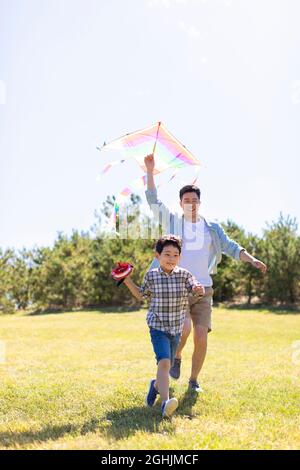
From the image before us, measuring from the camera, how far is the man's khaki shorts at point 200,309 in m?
4.95

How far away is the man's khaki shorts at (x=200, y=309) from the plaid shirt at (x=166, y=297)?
25.4 inches

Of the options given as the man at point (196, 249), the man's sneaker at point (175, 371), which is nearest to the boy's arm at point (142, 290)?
the man at point (196, 249)

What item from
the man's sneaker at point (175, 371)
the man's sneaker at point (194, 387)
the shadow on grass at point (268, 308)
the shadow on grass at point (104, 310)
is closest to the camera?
the man's sneaker at point (194, 387)

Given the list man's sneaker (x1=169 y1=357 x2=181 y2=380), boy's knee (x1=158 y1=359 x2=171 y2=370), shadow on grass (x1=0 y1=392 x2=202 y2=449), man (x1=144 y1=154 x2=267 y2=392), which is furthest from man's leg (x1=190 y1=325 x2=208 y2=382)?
boy's knee (x1=158 y1=359 x2=171 y2=370)

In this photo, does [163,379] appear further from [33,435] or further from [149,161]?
[149,161]

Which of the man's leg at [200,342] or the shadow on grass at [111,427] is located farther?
the man's leg at [200,342]

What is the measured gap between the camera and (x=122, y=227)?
19.2ft

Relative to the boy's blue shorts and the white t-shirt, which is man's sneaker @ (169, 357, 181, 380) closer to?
the boy's blue shorts

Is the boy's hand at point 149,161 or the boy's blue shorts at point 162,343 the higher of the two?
the boy's hand at point 149,161

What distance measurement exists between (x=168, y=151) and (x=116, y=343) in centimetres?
652

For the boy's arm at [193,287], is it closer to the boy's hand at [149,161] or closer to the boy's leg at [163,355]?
the boy's leg at [163,355]

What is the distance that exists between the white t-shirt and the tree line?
20.2m
